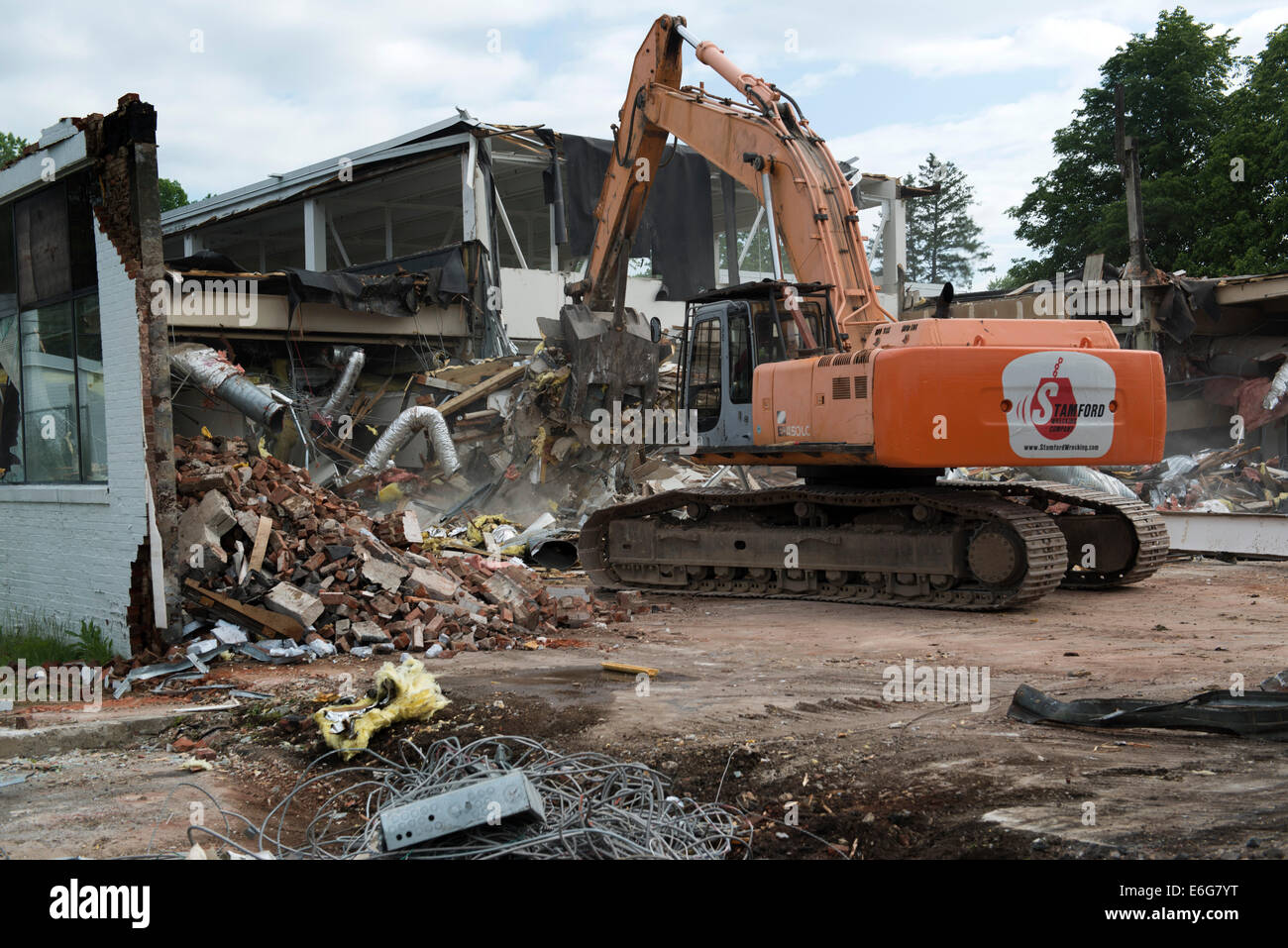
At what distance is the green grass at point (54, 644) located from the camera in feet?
28.7

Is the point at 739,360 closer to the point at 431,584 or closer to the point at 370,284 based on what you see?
the point at 431,584

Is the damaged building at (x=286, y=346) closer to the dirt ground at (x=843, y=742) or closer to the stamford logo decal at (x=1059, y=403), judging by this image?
the dirt ground at (x=843, y=742)

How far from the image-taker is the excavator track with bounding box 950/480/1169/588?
1052 centimetres

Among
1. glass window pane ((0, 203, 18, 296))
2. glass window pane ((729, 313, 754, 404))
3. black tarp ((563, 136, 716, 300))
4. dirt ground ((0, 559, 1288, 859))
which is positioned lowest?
dirt ground ((0, 559, 1288, 859))

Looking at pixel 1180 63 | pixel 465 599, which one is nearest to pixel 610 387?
pixel 465 599

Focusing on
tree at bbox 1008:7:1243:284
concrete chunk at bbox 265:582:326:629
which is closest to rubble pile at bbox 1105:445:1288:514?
concrete chunk at bbox 265:582:326:629

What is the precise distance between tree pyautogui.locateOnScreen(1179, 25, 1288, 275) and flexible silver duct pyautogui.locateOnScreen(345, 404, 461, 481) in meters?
23.5

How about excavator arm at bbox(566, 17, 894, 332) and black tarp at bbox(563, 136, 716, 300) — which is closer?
excavator arm at bbox(566, 17, 894, 332)

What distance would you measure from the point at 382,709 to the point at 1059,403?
621 cm

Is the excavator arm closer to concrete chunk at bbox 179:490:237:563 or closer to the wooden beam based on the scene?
the wooden beam

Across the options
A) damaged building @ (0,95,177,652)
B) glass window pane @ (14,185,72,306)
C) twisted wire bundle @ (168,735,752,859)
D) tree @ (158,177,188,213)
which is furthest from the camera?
tree @ (158,177,188,213)

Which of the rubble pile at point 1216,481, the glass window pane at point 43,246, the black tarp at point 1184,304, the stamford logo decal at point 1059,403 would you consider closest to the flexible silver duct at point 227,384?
the glass window pane at point 43,246
